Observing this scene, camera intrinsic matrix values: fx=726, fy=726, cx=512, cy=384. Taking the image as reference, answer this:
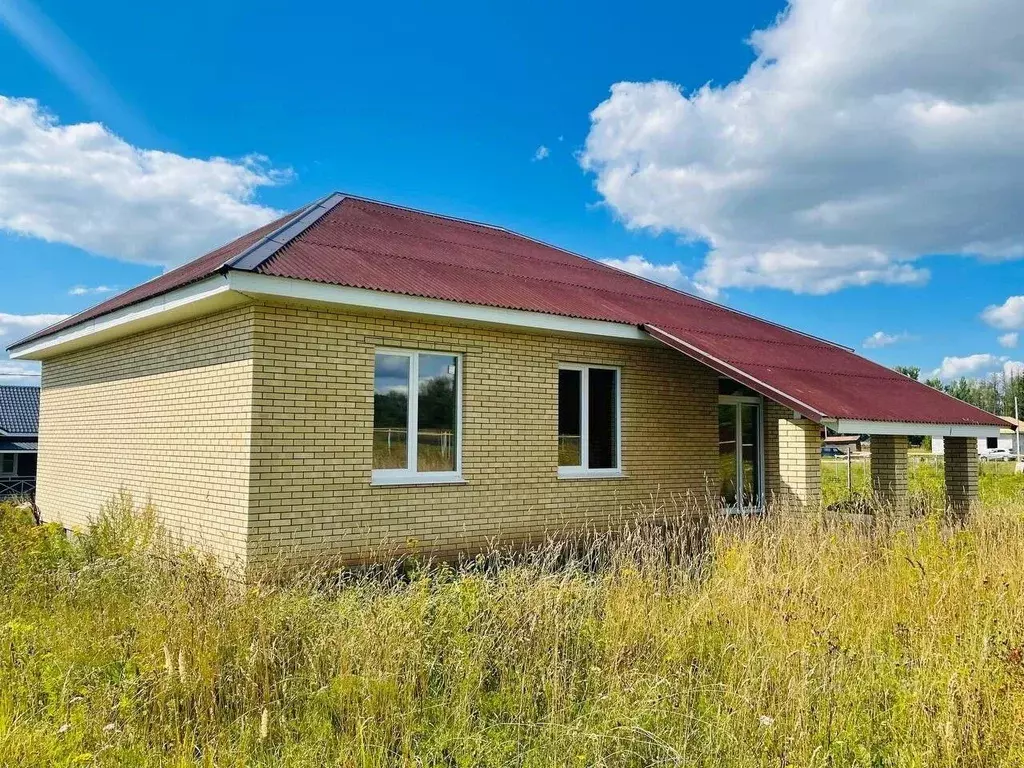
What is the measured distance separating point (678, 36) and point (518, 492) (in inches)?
359

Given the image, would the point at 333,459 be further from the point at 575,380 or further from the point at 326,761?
the point at 326,761

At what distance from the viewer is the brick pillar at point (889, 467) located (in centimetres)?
1080

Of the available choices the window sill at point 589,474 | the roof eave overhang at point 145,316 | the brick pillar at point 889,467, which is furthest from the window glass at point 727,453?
the roof eave overhang at point 145,316

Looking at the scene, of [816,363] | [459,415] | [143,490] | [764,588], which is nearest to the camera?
[764,588]

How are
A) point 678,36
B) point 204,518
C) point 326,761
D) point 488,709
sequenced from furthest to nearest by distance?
1. point 678,36
2. point 204,518
3. point 488,709
4. point 326,761

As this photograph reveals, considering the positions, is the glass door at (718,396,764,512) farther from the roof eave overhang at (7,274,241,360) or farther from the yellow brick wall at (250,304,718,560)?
the roof eave overhang at (7,274,241,360)

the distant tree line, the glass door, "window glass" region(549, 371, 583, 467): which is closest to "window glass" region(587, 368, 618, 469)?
"window glass" region(549, 371, 583, 467)

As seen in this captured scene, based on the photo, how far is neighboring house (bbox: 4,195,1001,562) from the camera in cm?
802

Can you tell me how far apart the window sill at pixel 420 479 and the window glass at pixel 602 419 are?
254 centimetres

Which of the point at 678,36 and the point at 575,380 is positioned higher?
the point at 678,36

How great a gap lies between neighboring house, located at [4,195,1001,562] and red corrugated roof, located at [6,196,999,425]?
0.22ft

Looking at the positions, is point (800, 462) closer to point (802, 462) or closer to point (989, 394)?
point (802, 462)

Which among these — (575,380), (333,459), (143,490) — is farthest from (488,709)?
(143,490)

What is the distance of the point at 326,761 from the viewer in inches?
144
